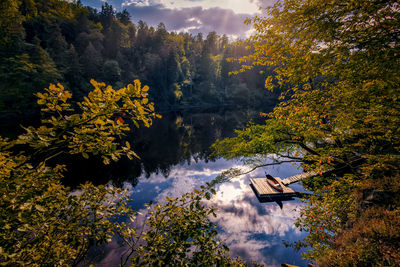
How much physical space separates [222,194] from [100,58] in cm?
6368

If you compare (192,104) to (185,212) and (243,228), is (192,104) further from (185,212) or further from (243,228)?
(185,212)

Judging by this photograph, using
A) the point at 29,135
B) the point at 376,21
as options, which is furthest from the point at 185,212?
the point at 376,21

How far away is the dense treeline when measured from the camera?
37438mm

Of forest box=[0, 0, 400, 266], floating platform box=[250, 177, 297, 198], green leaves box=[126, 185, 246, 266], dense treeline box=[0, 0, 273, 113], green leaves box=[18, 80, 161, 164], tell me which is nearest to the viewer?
green leaves box=[18, 80, 161, 164]

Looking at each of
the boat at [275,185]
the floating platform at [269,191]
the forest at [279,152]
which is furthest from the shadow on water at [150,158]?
the boat at [275,185]

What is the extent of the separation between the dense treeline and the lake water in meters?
33.5

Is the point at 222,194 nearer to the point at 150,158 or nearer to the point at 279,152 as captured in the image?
the point at 279,152

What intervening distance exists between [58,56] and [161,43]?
1821 inches

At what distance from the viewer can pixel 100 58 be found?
57.3m

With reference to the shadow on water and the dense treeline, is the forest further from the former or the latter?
the dense treeline

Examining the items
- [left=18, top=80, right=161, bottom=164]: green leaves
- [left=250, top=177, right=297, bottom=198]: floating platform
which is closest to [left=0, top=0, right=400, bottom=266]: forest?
[left=18, top=80, right=161, bottom=164]: green leaves

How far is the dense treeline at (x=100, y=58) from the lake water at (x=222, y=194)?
3353 cm

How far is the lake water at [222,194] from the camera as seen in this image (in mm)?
10680

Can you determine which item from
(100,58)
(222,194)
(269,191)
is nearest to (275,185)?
(269,191)
